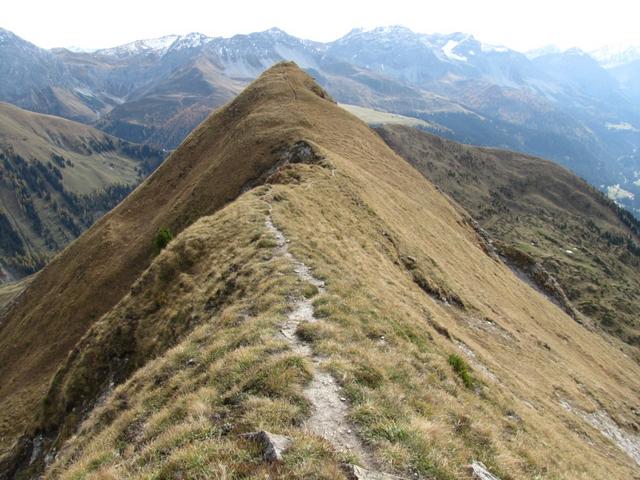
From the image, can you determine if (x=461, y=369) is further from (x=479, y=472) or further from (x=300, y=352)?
(x=300, y=352)

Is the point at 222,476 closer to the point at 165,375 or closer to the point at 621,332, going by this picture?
the point at 165,375

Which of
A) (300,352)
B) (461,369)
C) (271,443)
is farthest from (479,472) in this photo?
(461,369)

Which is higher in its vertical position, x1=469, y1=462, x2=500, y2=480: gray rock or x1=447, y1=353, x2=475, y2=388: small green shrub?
x1=469, y1=462, x2=500, y2=480: gray rock

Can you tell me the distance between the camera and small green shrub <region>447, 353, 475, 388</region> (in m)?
19.2

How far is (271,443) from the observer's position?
32.6ft

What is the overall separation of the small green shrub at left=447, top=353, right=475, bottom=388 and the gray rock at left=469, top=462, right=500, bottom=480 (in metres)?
7.26

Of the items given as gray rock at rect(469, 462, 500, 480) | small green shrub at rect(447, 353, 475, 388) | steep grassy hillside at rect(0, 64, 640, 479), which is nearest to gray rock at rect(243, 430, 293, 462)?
steep grassy hillside at rect(0, 64, 640, 479)

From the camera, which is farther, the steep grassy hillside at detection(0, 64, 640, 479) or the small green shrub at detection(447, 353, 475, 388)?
the small green shrub at detection(447, 353, 475, 388)

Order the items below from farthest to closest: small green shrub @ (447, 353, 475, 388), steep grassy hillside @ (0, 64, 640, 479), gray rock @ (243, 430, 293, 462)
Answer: small green shrub @ (447, 353, 475, 388) < steep grassy hillside @ (0, 64, 640, 479) < gray rock @ (243, 430, 293, 462)

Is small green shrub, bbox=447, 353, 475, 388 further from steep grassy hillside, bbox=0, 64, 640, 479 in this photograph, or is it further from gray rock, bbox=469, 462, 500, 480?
gray rock, bbox=469, 462, 500, 480

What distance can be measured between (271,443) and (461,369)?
1261cm

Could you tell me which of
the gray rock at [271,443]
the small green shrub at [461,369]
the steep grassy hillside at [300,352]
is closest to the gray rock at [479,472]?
the steep grassy hillside at [300,352]

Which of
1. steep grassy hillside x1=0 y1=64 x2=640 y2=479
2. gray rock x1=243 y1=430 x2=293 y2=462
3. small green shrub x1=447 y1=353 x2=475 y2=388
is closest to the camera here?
gray rock x1=243 y1=430 x2=293 y2=462

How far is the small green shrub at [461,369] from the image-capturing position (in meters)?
19.2
